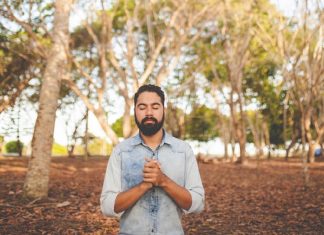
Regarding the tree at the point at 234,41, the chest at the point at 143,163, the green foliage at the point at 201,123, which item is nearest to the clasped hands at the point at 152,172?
the chest at the point at 143,163

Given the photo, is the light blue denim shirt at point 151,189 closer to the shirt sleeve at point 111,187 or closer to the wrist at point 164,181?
the shirt sleeve at point 111,187

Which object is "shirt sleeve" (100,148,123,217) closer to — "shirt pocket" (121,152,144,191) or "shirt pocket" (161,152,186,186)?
"shirt pocket" (121,152,144,191)

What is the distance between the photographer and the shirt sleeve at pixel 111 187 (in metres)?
2.45

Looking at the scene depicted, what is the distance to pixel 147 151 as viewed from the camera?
2.60 meters

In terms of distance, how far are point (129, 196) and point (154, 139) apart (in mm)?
467

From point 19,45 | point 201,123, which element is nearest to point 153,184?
point 19,45

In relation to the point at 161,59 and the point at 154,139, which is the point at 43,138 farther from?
the point at 161,59

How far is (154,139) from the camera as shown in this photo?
8.66 feet

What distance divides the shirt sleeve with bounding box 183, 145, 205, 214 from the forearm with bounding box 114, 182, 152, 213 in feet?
1.11

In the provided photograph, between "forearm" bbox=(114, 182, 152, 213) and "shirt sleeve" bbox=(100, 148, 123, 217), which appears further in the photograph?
"shirt sleeve" bbox=(100, 148, 123, 217)

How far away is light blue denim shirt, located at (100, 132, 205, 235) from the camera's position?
8.14 feet

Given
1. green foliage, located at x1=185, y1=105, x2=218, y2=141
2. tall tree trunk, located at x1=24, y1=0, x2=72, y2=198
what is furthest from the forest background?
green foliage, located at x1=185, y1=105, x2=218, y2=141

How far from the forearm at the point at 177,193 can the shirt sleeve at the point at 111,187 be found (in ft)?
1.12

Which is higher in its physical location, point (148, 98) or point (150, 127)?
point (148, 98)
